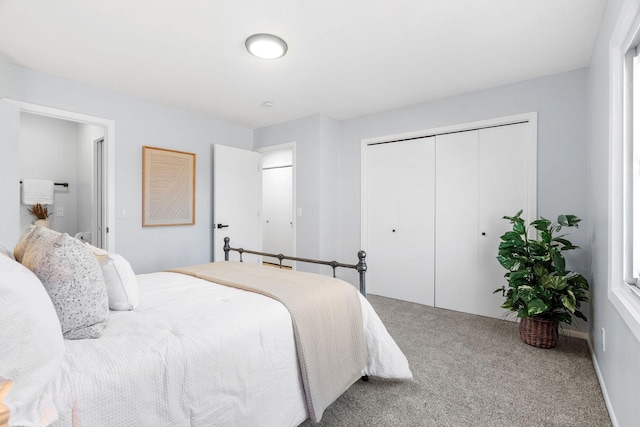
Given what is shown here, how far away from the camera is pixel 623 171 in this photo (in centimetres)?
165

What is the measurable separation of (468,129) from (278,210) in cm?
393

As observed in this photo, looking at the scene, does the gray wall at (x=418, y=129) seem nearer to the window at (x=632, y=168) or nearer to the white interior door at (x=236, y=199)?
the white interior door at (x=236, y=199)

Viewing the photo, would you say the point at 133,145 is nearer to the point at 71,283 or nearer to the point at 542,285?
the point at 71,283

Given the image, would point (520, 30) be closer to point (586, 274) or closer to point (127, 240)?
point (586, 274)

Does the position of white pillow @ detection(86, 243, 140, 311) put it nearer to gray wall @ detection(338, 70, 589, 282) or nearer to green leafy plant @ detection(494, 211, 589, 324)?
green leafy plant @ detection(494, 211, 589, 324)

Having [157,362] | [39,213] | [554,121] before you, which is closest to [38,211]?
[39,213]

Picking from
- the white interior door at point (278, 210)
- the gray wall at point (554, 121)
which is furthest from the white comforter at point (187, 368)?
the white interior door at point (278, 210)

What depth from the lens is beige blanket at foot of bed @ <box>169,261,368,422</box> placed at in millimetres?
1507

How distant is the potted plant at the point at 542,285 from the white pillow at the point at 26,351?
2.76 meters

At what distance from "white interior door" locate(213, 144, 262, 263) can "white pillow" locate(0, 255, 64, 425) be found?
10.8 feet

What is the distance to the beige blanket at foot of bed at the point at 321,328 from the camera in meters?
1.51

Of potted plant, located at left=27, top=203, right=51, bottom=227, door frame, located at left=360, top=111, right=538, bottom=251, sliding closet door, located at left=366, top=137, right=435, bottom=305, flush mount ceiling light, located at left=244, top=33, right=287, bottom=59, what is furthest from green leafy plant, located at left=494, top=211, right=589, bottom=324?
potted plant, located at left=27, top=203, right=51, bottom=227

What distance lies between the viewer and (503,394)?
1.92m

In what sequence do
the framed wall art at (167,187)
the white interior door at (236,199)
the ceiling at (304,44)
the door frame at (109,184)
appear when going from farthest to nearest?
1. the white interior door at (236,199)
2. the framed wall art at (167,187)
3. the door frame at (109,184)
4. the ceiling at (304,44)
